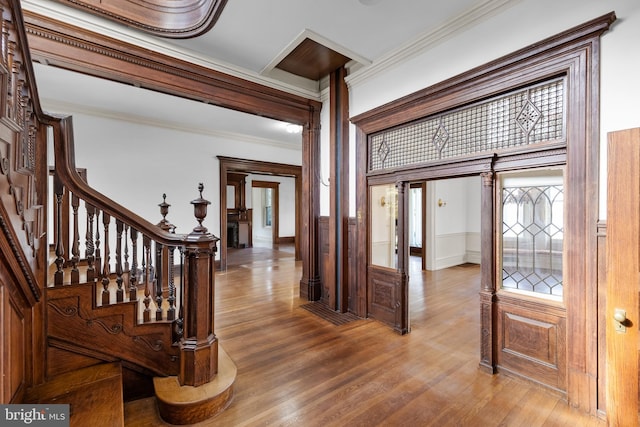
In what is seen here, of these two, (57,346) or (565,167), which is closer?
(57,346)

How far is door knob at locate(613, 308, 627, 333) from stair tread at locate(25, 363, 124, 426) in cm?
284

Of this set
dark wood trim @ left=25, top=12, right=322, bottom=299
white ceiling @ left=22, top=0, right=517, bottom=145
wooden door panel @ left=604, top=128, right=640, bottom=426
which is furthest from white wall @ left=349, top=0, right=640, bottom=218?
dark wood trim @ left=25, top=12, right=322, bottom=299

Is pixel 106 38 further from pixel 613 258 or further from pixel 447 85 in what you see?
pixel 613 258

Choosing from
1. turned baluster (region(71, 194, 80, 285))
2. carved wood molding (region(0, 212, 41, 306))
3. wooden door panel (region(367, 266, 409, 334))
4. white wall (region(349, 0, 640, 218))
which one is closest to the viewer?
carved wood molding (region(0, 212, 41, 306))

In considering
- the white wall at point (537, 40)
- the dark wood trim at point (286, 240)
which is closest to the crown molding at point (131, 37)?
the white wall at point (537, 40)

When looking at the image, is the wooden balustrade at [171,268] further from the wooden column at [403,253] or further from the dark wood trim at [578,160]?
the dark wood trim at [578,160]

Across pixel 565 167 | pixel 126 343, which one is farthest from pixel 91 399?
pixel 565 167

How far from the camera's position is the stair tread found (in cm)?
158

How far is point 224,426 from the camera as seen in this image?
1854 millimetres

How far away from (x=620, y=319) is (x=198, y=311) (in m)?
2.65

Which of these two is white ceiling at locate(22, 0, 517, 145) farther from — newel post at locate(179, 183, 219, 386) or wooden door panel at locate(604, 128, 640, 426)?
newel post at locate(179, 183, 219, 386)

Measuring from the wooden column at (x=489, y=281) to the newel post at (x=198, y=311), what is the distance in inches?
91.5

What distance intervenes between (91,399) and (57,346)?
19.4 inches

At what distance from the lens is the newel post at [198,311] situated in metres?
2.06
